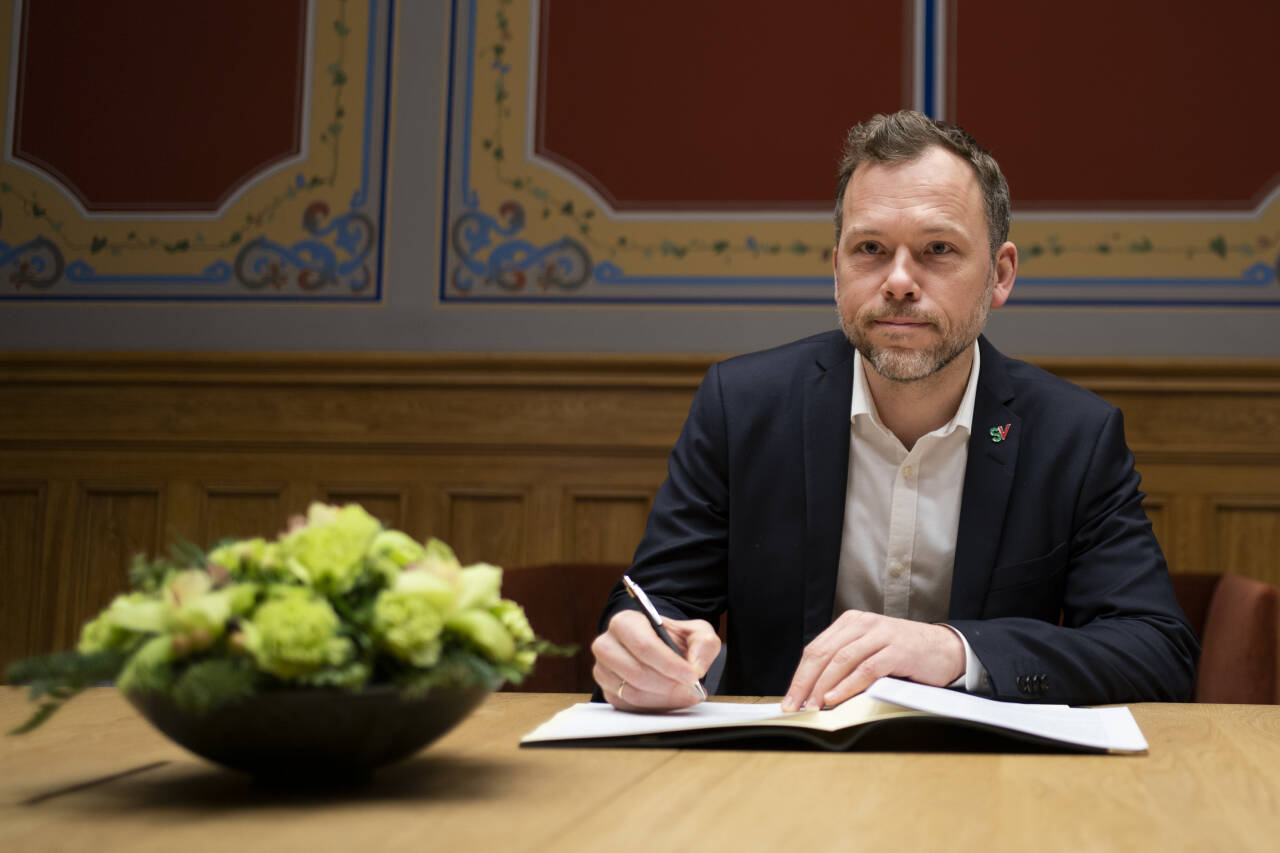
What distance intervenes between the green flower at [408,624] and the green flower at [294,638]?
26 mm

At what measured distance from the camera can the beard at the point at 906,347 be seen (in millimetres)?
1740

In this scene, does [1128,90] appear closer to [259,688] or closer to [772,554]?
[772,554]

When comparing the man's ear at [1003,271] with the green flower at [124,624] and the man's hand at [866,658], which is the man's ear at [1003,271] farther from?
the green flower at [124,624]

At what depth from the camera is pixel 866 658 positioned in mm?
1229

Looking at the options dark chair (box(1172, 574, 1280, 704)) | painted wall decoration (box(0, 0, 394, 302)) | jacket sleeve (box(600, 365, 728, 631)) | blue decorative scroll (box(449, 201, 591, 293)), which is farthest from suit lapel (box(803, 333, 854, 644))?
painted wall decoration (box(0, 0, 394, 302))

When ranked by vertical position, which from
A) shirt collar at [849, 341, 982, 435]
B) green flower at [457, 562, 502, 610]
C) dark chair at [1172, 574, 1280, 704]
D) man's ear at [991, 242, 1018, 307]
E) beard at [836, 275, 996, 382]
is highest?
man's ear at [991, 242, 1018, 307]

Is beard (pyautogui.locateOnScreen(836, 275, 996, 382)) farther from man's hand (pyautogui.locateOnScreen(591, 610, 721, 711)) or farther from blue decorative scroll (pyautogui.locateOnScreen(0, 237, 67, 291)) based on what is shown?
blue decorative scroll (pyautogui.locateOnScreen(0, 237, 67, 291))

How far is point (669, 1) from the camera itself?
3289 mm

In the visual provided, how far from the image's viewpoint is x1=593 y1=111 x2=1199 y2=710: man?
173 centimetres

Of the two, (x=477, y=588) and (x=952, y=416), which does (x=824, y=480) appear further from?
(x=477, y=588)

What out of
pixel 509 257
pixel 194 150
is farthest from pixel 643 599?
pixel 194 150

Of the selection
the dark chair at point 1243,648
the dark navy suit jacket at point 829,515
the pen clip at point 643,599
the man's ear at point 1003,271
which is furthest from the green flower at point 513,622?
the dark chair at point 1243,648

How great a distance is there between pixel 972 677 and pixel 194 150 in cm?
280

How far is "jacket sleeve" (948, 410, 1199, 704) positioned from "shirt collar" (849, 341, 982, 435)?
0.19 meters
